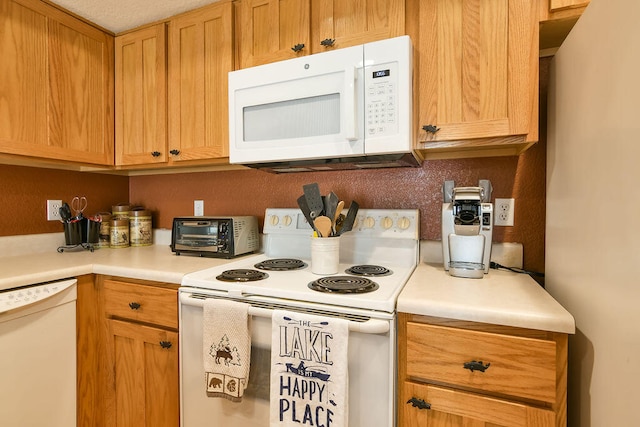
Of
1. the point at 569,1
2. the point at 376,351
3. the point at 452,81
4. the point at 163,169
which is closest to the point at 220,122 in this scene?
the point at 163,169

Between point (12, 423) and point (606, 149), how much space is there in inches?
83.1

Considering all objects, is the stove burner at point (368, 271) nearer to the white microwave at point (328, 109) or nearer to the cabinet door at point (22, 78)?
the white microwave at point (328, 109)

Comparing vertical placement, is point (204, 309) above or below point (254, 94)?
below

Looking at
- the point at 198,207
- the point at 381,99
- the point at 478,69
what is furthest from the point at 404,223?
the point at 198,207

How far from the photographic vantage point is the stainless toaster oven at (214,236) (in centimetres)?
171

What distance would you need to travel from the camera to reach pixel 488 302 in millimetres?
963

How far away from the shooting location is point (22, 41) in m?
1.58

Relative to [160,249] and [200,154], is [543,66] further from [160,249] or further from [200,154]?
[160,249]

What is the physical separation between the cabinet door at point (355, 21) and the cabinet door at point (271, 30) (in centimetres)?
5

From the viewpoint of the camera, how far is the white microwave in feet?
4.01

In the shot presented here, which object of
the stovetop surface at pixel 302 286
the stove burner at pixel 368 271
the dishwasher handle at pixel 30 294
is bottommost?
the dishwasher handle at pixel 30 294

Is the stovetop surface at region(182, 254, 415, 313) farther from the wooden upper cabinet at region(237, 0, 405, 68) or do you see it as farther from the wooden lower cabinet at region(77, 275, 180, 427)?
the wooden upper cabinet at region(237, 0, 405, 68)

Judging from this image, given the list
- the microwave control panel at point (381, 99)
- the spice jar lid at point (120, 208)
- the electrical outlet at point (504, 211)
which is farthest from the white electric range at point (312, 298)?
the spice jar lid at point (120, 208)

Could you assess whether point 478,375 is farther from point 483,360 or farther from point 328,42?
point 328,42
